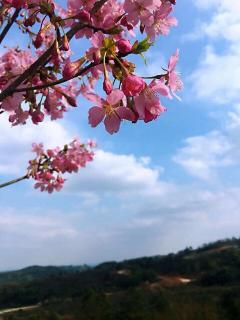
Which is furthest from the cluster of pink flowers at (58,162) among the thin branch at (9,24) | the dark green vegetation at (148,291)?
the dark green vegetation at (148,291)

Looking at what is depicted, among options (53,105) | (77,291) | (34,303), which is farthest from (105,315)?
(34,303)

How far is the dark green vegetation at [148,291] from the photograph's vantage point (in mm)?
28672

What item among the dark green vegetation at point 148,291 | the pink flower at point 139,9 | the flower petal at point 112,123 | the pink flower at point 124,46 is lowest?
the flower petal at point 112,123

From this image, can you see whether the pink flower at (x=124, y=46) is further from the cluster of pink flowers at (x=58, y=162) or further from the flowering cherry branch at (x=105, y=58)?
the cluster of pink flowers at (x=58, y=162)

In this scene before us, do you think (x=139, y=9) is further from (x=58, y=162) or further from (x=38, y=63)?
(x=58, y=162)

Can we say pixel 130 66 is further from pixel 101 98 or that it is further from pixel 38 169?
pixel 38 169

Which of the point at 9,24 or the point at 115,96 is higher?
the point at 9,24

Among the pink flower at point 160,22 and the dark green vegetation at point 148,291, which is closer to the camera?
the pink flower at point 160,22

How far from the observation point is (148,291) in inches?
1945

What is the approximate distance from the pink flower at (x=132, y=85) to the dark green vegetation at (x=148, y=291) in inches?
1034

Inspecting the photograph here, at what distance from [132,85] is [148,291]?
49.5 metres

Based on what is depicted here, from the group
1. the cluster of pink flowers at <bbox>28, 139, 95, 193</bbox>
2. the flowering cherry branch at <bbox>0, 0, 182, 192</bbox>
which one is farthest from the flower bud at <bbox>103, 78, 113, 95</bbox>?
the cluster of pink flowers at <bbox>28, 139, 95, 193</bbox>

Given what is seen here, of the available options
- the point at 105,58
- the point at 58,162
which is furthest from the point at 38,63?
the point at 58,162

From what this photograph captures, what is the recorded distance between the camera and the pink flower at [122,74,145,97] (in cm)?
189
